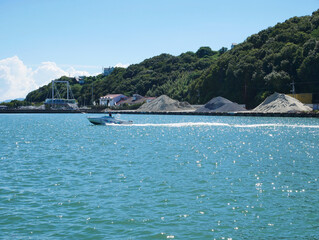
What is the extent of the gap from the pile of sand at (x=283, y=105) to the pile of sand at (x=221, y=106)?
1786 cm

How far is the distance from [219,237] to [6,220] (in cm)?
841

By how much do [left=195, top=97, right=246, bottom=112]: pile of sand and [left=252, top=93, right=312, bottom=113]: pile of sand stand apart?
58.6ft

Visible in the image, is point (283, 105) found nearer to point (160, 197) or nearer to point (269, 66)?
point (269, 66)

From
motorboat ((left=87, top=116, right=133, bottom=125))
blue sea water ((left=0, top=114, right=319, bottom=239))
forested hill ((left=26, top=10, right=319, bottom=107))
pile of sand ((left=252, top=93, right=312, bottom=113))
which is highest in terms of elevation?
forested hill ((left=26, top=10, right=319, bottom=107))

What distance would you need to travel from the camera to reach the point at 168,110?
177 metres

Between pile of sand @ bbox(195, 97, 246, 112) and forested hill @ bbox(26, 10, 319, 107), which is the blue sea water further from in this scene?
pile of sand @ bbox(195, 97, 246, 112)

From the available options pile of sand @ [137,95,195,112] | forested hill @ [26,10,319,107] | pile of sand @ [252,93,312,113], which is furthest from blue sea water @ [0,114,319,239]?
pile of sand @ [137,95,195,112]

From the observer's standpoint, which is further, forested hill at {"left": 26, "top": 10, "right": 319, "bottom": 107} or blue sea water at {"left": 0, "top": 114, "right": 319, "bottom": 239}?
forested hill at {"left": 26, "top": 10, "right": 319, "bottom": 107}

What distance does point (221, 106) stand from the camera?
482ft

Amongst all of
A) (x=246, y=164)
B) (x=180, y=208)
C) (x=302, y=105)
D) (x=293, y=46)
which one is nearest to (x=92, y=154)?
(x=246, y=164)

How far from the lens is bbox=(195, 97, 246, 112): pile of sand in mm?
143750

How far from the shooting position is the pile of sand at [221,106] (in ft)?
472

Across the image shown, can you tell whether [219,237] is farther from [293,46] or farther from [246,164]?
[293,46]

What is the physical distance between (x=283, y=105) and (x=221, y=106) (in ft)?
99.0
